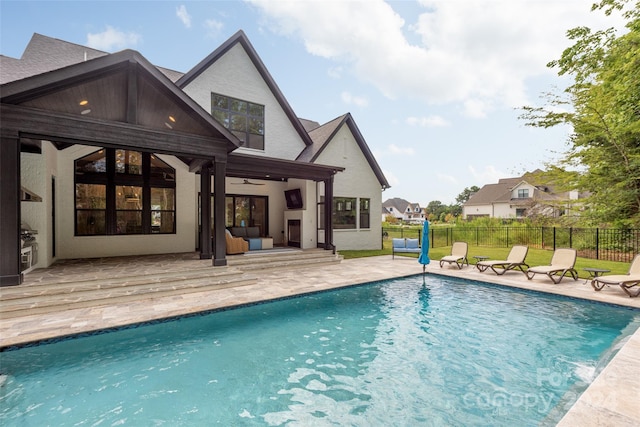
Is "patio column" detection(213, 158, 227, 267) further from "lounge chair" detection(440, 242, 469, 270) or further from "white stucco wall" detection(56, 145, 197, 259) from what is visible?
"lounge chair" detection(440, 242, 469, 270)

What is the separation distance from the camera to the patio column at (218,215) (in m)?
9.12

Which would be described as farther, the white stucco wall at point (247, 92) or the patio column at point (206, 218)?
the white stucco wall at point (247, 92)

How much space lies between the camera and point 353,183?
16422mm

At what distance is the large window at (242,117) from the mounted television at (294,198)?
8.74 feet

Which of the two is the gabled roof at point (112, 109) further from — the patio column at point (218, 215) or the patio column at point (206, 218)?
the patio column at point (206, 218)

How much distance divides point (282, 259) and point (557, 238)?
52.0ft

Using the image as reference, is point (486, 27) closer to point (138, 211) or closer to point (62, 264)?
point (138, 211)

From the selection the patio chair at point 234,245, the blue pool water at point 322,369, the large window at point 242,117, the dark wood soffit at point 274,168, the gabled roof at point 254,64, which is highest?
the gabled roof at point 254,64

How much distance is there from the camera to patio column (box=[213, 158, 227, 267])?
9.12 metres

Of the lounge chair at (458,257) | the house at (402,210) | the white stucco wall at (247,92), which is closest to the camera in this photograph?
the lounge chair at (458,257)

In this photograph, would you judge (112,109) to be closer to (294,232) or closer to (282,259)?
(282,259)

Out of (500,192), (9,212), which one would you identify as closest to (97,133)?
(9,212)

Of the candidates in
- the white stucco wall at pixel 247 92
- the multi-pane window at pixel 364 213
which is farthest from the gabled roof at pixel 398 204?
the white stucco wall at pixel 247 92

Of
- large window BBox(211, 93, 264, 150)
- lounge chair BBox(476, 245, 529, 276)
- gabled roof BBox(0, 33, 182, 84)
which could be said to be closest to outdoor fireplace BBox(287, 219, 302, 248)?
large window BBox(211, 93, 264, 150)
